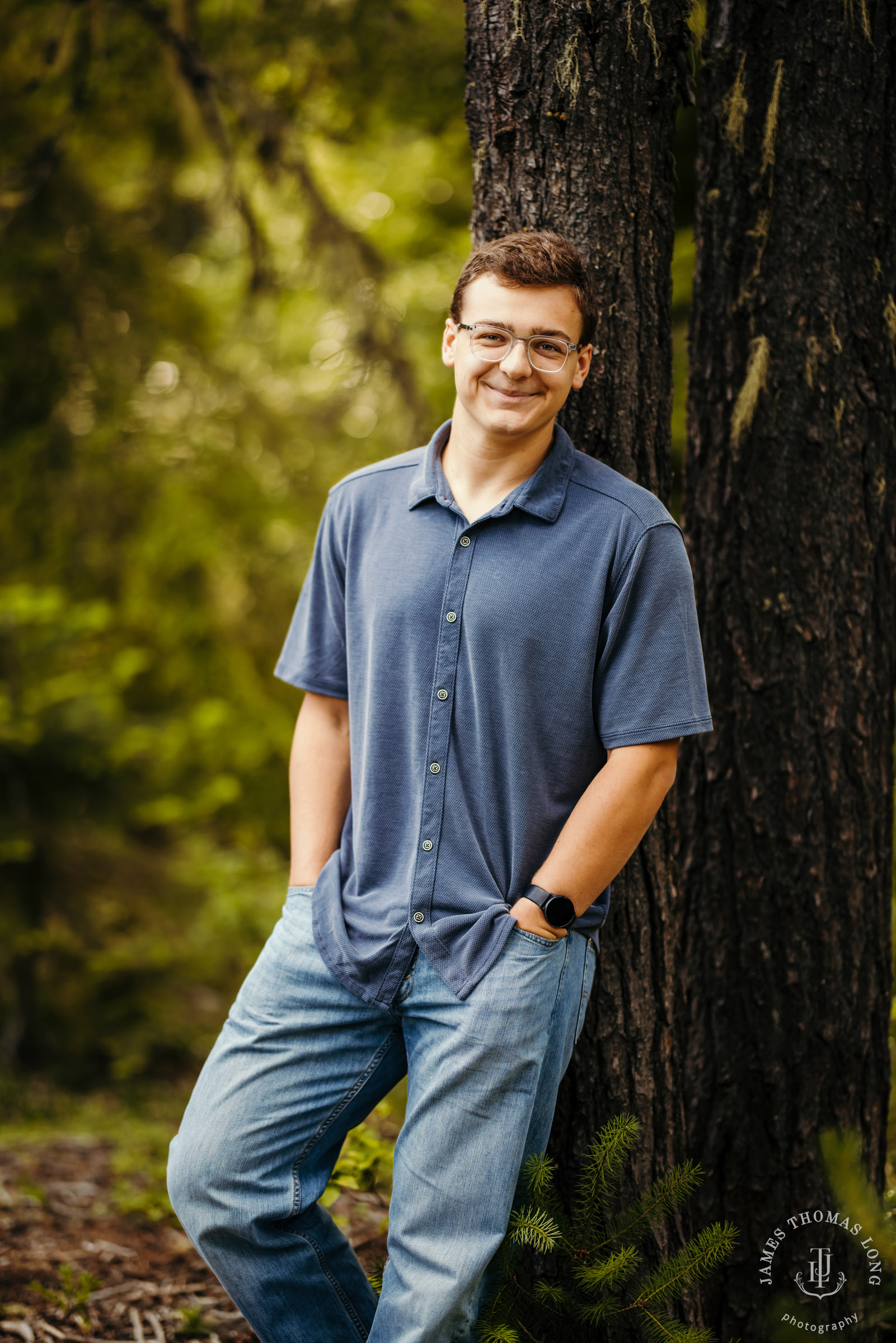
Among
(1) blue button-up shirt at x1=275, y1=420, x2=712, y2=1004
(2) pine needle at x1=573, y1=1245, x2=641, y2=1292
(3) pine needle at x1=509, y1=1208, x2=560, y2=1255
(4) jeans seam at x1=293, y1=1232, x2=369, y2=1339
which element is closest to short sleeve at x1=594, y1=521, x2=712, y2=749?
(1) blue button-up shirt at x1=275, y1=420, x2=712, y2=1004

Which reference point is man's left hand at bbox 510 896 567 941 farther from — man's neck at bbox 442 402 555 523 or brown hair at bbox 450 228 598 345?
brown hair at bbox 450 228 598 345

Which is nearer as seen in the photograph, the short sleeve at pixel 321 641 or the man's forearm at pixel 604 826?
the man's forearm at pixel 604 826

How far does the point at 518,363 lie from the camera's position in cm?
190

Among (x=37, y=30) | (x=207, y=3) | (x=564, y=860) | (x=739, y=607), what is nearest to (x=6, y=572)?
(x=37, y=30)

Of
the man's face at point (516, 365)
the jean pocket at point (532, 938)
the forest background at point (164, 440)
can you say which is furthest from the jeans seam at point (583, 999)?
the forest background at point (164, 440)

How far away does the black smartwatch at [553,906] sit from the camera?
1819 mm

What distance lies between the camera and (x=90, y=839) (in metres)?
5.92

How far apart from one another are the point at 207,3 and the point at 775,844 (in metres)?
5.49

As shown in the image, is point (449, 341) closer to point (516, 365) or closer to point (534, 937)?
point (516, 365)

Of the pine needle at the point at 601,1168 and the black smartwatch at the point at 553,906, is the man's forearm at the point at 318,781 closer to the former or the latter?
the black smartwatch at the point at 553,906

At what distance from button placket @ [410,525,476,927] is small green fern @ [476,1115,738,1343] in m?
0.61

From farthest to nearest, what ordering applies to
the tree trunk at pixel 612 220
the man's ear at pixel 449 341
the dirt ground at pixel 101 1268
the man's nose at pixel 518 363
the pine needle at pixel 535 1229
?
1. the dirt ground at pixel 101 1268
2. the tree trunk at pixel 612 220
3. the man's ear at pixel 449 341
4. the man's nose at pixel 518 363
5. the pine needle at pixel 535 1229

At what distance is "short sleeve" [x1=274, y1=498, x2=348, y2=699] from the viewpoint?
2.23 meters

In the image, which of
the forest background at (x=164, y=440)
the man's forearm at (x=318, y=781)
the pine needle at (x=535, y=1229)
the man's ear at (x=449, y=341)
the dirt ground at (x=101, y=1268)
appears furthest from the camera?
the forest background at (x=164, y=440)
